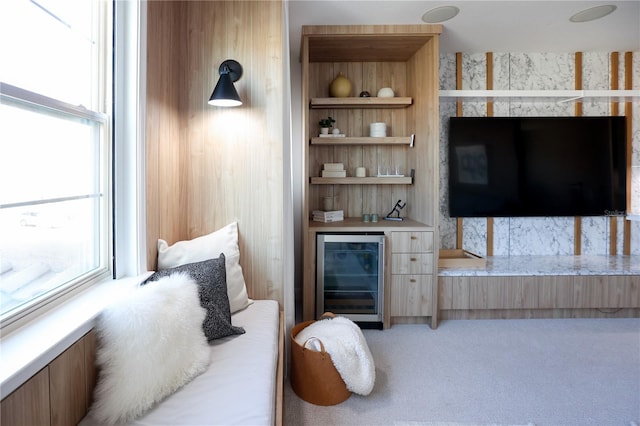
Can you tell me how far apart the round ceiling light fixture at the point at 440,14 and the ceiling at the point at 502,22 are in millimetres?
41

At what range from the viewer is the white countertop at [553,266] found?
2.99 metres

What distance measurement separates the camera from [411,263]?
291 cm

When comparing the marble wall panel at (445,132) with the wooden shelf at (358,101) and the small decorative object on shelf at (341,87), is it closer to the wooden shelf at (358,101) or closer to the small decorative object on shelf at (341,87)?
the wooden shelf at (358,101)

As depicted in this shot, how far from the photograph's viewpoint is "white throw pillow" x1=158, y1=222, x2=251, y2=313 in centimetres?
186

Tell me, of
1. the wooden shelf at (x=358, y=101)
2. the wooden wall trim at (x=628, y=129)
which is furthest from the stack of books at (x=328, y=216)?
the wooden wall trim at (x=628, y=129)

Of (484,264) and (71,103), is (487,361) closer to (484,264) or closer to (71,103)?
(484,264)

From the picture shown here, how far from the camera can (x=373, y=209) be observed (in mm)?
3520

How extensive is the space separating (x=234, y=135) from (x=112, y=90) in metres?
0.70

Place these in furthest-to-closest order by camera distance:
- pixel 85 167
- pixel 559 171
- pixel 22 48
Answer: pixel 559 171
pixel 85 167
pixel 22 48

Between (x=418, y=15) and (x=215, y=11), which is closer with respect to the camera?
(x=215, y=11)

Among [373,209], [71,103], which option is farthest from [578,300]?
[71,103]

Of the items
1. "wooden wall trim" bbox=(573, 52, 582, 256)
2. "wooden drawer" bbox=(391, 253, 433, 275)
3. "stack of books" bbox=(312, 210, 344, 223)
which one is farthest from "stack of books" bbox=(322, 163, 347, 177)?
"wooden wall trim" bbox=(573, 52, 582, 256)

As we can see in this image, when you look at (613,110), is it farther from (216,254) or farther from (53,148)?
(53,148)

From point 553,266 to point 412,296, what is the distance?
134 cm
